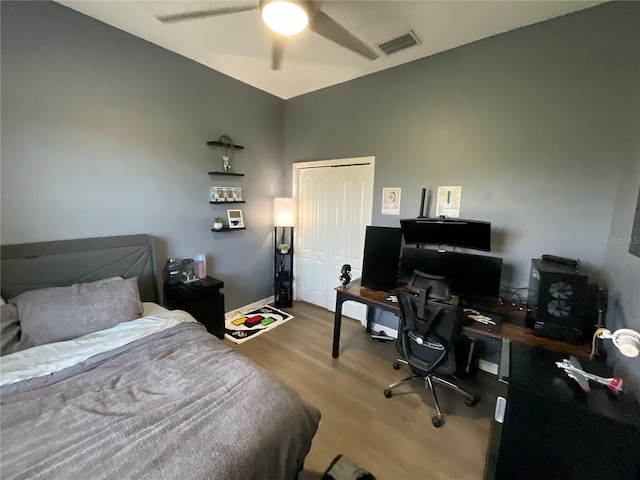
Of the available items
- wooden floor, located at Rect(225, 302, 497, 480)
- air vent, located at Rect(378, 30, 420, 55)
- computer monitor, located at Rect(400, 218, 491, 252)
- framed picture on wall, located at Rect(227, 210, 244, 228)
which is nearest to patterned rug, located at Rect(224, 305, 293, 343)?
wooden floor, located at Rect(225, 302, 497, 480)

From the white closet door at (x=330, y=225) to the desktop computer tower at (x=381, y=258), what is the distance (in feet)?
1.82

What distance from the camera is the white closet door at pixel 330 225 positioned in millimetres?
3293

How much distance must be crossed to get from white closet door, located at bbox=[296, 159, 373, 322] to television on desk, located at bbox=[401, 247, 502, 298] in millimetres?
796

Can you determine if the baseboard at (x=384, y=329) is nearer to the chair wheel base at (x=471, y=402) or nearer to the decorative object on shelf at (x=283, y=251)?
the chair wheel base at (x=471, y=402)

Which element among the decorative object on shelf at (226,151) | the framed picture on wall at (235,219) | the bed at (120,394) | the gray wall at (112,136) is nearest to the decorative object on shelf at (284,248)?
the gray wall at (112,136)

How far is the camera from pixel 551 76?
81.9 inches

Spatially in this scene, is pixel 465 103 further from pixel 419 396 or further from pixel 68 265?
pixel 68 265

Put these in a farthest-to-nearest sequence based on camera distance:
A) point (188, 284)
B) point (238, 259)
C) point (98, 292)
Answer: point (238, 259) < point (188, 284) < point (98, 292)

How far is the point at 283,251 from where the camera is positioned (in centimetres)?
377

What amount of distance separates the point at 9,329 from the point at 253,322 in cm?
208

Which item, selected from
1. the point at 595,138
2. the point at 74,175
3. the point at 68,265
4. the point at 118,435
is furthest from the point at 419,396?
the point at 74,175

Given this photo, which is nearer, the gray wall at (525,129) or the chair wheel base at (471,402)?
the gray wall at (525,129)

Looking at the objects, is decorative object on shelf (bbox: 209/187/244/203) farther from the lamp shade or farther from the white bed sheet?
the white bed sheet

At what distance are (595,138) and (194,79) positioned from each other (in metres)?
3.64
